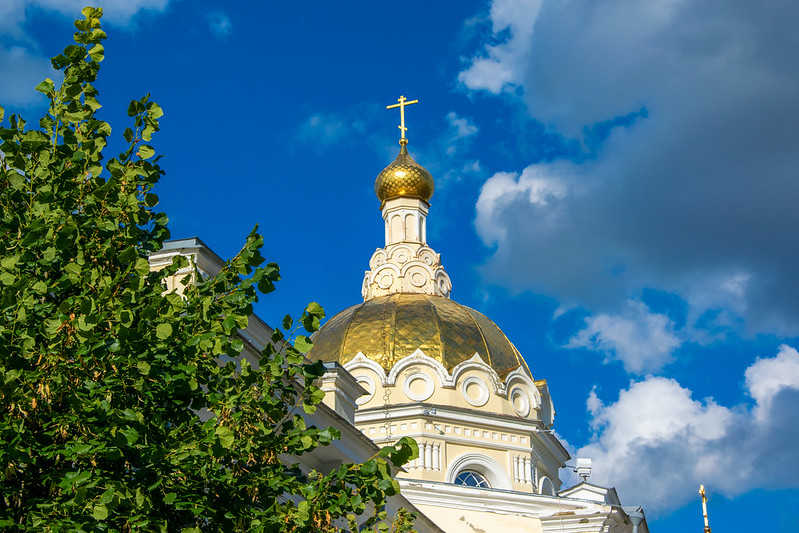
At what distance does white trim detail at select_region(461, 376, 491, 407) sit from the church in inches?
1.1

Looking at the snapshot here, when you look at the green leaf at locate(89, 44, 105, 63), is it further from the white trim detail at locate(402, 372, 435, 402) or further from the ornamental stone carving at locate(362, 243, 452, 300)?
the ornamental stone carving at locate(362, 243, 452, 300)

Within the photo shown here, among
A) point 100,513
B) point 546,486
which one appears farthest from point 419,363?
point 100,513

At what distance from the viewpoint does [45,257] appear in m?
6.56

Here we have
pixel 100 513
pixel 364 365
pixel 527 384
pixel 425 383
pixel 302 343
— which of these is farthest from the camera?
pixel 527 384

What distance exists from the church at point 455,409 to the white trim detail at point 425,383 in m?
0.03

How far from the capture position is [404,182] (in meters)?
37.3

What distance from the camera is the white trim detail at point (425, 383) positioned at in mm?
30266

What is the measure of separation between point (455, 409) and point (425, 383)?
114cm

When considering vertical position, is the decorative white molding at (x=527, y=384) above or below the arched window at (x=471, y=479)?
above

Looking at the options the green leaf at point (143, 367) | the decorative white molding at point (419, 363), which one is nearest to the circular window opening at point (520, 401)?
the decorative white molding at point (419, 363)

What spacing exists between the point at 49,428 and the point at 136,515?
78cm

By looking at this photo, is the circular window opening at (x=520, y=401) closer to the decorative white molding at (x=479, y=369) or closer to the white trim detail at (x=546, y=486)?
the decorative white molding at (x=479, y=369)

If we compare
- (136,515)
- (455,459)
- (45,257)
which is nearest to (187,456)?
(136,515)

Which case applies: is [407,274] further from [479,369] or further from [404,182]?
[479,369]
